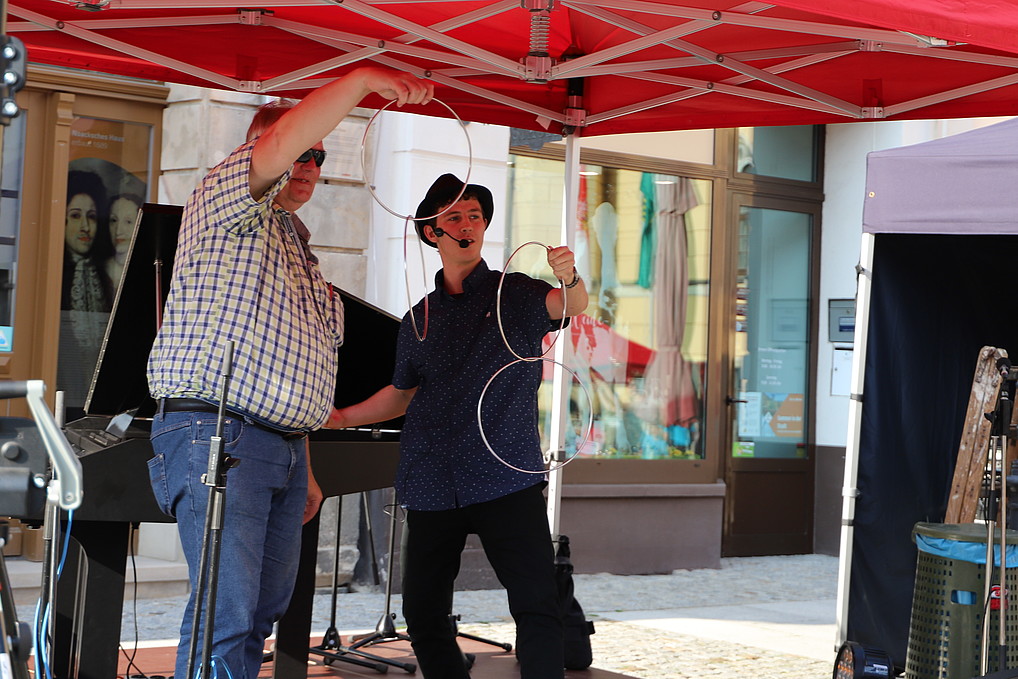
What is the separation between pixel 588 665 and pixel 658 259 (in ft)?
15.0

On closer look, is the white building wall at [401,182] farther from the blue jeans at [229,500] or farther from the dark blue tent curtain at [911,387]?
the blue jeans at [229,500]

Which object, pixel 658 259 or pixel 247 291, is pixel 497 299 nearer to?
pixel 247 291

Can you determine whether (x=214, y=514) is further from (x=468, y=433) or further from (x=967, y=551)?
(x=967, y=551)

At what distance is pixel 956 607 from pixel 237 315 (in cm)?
313

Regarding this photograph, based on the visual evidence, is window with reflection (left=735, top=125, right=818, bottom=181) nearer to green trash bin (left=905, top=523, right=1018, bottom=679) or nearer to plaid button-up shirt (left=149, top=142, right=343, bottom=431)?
green trash bin (left=905, top=523, right=1018, bottom=679)

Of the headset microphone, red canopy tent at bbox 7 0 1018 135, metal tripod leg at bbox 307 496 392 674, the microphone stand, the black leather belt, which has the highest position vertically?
red canopy tent at bbox 7 0 1018 135

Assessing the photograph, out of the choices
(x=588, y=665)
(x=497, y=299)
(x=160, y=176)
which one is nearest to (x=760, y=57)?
(x=497, y=299)

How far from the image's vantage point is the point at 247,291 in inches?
120

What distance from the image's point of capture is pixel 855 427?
5496 mm

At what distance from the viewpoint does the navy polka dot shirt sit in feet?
12.1

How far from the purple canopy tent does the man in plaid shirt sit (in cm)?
298

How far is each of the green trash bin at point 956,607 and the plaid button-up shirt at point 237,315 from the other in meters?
2.79

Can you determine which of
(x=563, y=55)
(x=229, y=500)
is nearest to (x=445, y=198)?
(x=563, y=55)

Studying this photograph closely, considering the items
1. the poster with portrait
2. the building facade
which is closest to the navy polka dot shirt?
the building facade
